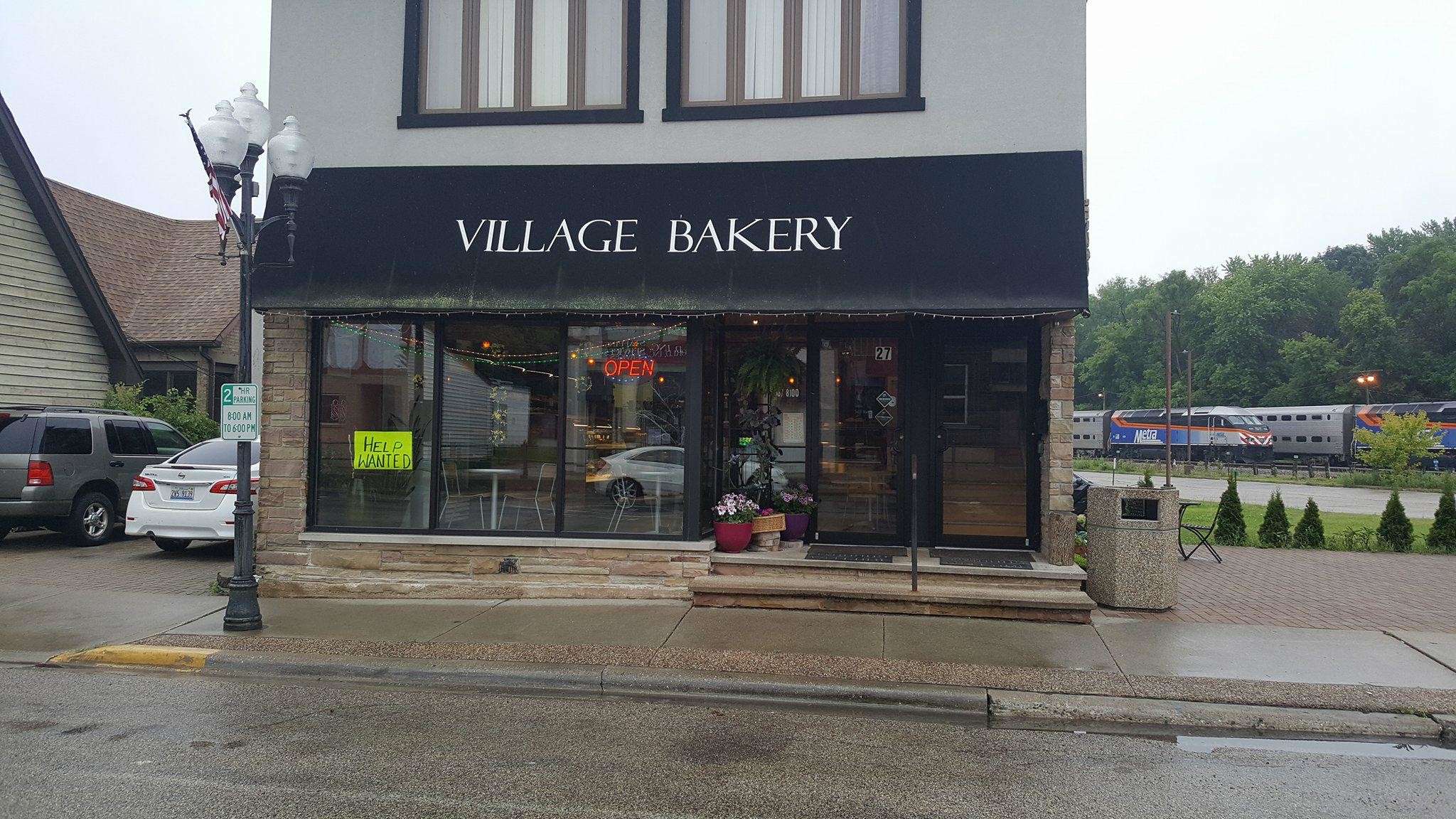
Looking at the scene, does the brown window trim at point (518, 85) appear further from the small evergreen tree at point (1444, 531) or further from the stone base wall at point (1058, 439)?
the small evergreen tree at point (1444, 531)

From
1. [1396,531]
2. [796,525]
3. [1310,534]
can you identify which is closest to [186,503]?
[796,525]

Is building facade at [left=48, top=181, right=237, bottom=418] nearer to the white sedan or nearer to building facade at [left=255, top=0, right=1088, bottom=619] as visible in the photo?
the white sedan

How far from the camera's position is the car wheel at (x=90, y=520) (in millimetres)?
13023

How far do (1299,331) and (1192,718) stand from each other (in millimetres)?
89902

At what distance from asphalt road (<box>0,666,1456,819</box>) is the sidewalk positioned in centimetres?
73

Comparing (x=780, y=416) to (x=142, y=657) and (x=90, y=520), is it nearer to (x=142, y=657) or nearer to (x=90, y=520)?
(x=142, y=657)

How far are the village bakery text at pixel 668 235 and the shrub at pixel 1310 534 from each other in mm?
10163

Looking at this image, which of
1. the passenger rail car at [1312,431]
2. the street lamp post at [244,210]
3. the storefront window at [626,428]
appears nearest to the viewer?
the street lamp post at [244,210]

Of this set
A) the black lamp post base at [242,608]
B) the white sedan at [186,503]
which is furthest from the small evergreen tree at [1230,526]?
the white sedan at [186,503]

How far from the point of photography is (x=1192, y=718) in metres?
5.92

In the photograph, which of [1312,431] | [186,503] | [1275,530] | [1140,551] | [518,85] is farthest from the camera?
[1312,431]

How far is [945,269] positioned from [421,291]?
5.12 meters

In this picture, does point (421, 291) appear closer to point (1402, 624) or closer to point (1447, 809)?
point (1447, 809)

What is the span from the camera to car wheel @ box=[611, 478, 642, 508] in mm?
9453
